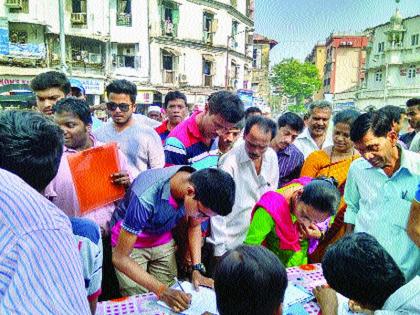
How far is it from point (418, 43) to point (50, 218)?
33.8 metres

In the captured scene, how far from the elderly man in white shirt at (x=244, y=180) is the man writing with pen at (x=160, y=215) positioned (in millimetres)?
404

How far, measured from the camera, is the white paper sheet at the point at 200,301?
1.70 metres

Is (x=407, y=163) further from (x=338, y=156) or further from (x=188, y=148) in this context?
(x=188, y=148)

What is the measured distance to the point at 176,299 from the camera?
1732mm

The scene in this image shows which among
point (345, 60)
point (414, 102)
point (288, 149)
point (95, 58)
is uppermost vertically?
point (345, 60)

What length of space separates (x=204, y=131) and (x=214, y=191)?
47.6 inches

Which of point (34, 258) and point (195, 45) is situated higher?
point (195, 45)

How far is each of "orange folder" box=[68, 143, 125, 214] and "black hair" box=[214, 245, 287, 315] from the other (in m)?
1.15

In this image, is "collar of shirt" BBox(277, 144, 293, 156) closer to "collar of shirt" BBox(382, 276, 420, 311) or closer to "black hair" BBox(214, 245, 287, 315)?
"collar of shirt" BBox(382, 276, 420, 311)

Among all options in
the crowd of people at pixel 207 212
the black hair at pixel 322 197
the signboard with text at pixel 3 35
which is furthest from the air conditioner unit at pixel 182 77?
the black hair at pixel 322 197

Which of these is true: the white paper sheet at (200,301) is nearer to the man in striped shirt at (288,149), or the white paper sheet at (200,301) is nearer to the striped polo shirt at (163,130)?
the man in striped shirt at (288,149)

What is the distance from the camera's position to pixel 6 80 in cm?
1437

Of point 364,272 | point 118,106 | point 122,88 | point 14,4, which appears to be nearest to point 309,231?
point 364,272

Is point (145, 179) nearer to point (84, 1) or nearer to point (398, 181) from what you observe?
point (398, 181)
